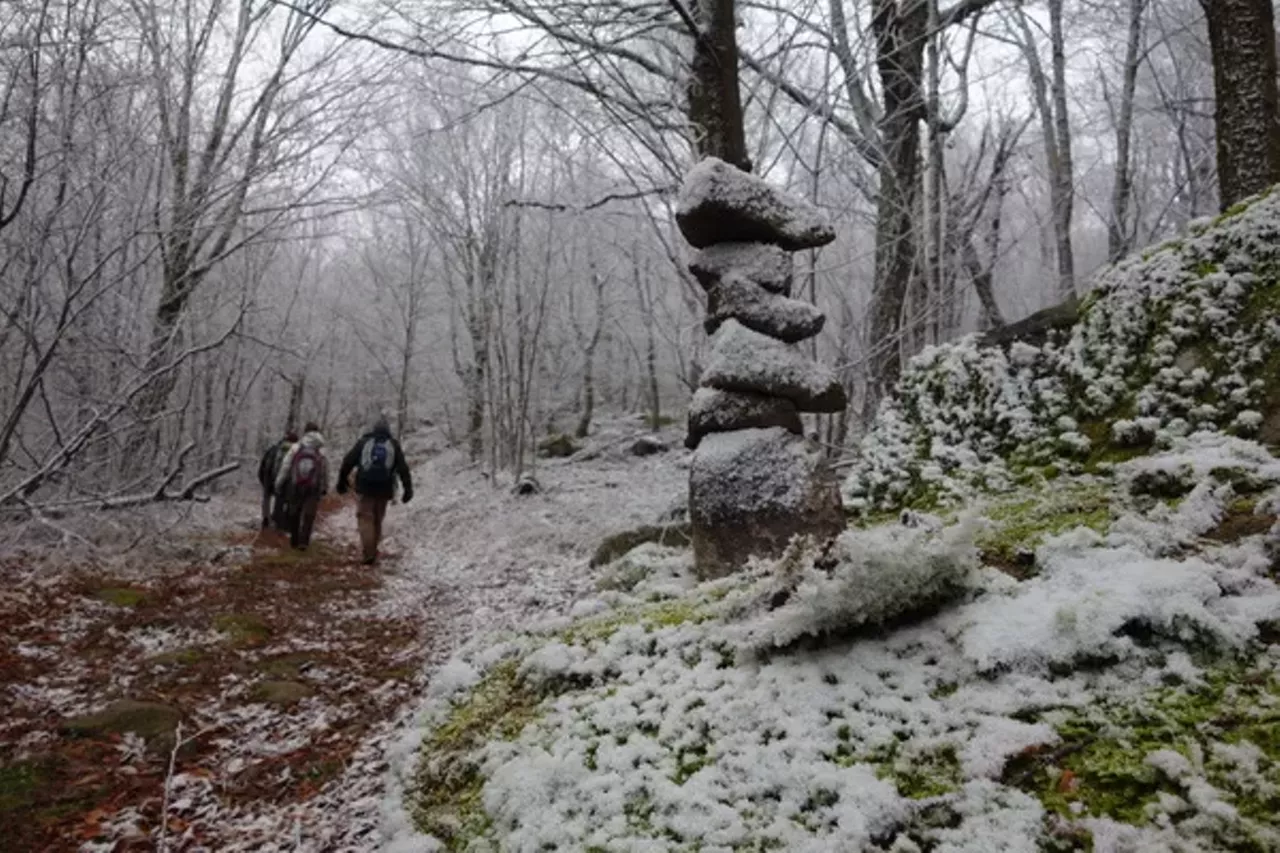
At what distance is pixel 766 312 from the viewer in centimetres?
536

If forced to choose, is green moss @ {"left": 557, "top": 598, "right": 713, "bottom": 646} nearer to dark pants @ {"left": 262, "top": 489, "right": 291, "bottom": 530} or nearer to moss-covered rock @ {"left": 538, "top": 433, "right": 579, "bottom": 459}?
dark pants @ {"left": 262, "top": 489, "right": 291, "bottom": 530}

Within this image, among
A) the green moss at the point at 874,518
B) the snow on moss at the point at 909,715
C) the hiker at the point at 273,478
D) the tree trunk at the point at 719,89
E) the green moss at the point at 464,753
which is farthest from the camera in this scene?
the hiker at the point at 273,478

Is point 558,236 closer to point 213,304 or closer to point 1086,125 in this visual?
point 213,304

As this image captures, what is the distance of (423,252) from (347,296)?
10.6 metres

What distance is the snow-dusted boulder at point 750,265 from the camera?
5477 mm

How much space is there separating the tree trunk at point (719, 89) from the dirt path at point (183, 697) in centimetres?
484

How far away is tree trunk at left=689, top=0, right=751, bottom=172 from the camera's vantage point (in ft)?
20.6

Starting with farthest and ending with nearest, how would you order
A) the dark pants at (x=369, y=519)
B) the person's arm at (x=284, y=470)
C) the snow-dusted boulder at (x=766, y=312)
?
the person's arm at (x=284, y=470) < the dark pants at (x=369, y=519) < the snow-dusted boulder at (x=766, y=312)

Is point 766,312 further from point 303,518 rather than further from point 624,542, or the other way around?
point 303,518

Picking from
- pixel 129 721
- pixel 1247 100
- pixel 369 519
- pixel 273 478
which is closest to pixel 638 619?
pixel 129 721

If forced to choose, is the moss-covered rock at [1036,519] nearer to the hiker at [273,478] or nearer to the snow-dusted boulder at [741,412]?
the snow-dusted boulder at [741,412]

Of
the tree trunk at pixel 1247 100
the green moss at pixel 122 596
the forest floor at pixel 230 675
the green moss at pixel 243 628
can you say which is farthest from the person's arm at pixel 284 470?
the tree trunk at pixel 1247 100

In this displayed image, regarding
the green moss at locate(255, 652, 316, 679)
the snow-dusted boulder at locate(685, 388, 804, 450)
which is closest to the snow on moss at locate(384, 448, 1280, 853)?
the snow-dusted boulder at locate(685, 388, 804, 450)

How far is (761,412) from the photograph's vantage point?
17.1 feet
